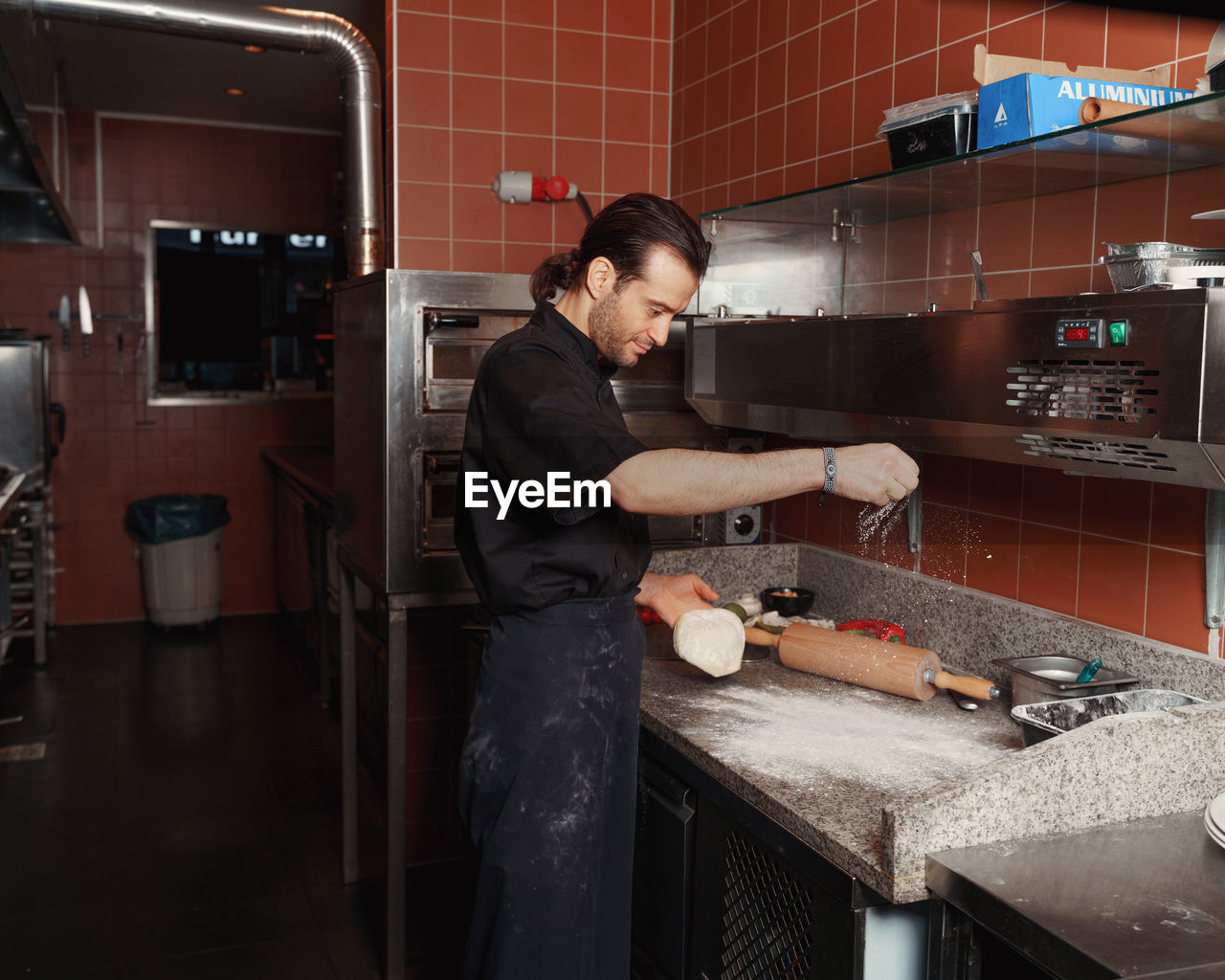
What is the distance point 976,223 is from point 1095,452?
2.54ft

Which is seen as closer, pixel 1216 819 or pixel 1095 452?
pixel 1216 819

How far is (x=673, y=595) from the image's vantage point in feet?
7.03

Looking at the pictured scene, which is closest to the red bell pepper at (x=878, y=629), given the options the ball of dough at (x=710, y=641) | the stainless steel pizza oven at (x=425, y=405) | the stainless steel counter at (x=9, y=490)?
the ball of dough at (x=710, y=641)

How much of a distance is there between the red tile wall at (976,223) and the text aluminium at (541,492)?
92 cm

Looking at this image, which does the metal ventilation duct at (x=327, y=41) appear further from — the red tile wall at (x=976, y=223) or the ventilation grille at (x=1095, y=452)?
the ventilation grille at (x=1095, y=452)

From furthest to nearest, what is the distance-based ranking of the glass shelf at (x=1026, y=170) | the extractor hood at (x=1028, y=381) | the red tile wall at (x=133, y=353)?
the red tile wall at (x=133, y=353) < the glass shelf at (x=1026, y=170) < the extractor hood at (x=1028, y=381)

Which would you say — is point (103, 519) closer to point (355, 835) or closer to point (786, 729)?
point (355, 835)

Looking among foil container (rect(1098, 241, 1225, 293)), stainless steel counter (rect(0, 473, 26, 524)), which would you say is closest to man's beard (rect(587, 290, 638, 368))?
foil container (rect(1098, 241, 1225, 293))

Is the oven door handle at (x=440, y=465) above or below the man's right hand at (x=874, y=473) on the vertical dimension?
below

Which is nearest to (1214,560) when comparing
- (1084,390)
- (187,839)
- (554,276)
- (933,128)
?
(1084,390)

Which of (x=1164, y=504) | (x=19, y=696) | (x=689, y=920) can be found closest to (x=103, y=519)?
(x=19, y=696)

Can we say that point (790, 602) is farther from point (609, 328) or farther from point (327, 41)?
point (327, 41)

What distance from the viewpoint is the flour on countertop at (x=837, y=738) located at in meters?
1.66

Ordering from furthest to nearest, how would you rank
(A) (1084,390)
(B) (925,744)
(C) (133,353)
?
(C) (133,353) < (B) (925,744) < (A) (1084,390)
